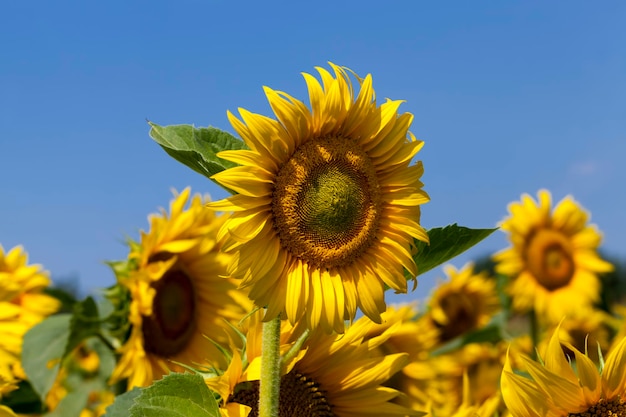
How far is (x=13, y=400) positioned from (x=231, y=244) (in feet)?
8.08

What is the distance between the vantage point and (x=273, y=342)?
1895 millimetres

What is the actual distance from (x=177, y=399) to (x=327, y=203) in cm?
64

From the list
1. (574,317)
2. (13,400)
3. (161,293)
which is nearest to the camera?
(13,400)

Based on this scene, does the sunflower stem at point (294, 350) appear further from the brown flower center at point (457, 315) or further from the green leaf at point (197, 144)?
the brown flower center at point (457, 315)

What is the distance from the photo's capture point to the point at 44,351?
3.75 metres

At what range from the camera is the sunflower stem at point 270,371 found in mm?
1859

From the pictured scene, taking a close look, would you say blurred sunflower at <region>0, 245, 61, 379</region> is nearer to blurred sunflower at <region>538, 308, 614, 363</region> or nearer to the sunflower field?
the sunflower field

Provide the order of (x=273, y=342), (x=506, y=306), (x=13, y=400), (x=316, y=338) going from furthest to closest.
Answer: (x=506, y=306)
(x=13, y=400)
(x=316, y=338)
(x=273, y=342)

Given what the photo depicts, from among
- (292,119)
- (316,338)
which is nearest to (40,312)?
(316,338)

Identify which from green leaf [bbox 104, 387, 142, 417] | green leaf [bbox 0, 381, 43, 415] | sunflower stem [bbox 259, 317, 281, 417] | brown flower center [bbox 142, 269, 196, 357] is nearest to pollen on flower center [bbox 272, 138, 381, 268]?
sunflower stem [bbox 259, 317, 281, 417]

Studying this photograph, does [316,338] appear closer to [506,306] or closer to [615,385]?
[615,385]

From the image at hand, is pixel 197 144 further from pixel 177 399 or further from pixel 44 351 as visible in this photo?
pixel 44 351

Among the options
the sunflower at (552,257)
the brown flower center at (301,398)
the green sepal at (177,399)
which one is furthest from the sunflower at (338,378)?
→ the sunflower at (552,257)

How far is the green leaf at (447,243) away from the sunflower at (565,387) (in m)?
0.30
